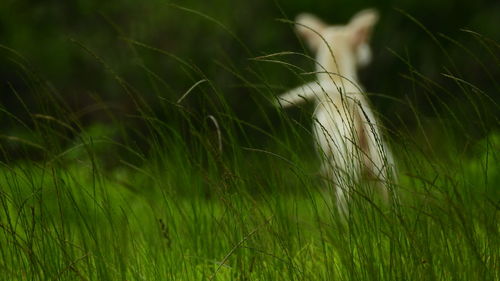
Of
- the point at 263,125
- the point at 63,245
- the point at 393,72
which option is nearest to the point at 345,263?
the point at 63,245

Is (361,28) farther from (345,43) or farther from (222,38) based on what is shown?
(222,38)

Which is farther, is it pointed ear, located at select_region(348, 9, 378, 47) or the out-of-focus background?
the out-of-focus background

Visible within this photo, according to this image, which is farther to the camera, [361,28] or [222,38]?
[222,38]

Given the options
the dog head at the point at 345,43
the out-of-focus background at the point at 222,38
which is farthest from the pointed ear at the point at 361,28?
the out-of-focus background at the point at 222,38

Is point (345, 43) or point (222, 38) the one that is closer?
point (345, 43)

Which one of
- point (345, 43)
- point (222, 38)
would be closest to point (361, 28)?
point (345, 43)

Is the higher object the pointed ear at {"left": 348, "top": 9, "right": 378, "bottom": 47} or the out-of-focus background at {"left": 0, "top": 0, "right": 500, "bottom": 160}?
the out-of-focus background at {"left": 0, "top": 0, "right": 500, "bottom": 160}

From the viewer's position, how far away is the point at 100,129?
6.77m

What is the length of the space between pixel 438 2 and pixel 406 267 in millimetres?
7350

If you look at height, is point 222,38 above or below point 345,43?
above

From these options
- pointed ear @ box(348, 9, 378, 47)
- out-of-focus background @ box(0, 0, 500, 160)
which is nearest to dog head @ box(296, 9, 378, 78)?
pointed ear @ box(348, 9, 378, 47)

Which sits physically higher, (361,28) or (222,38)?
(222,38)

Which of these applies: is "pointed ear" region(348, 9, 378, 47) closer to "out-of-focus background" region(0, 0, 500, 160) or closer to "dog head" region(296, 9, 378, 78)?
"dog head" region(296, 9, 378, 78)

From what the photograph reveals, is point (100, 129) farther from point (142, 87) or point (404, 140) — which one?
point (404, 140)
